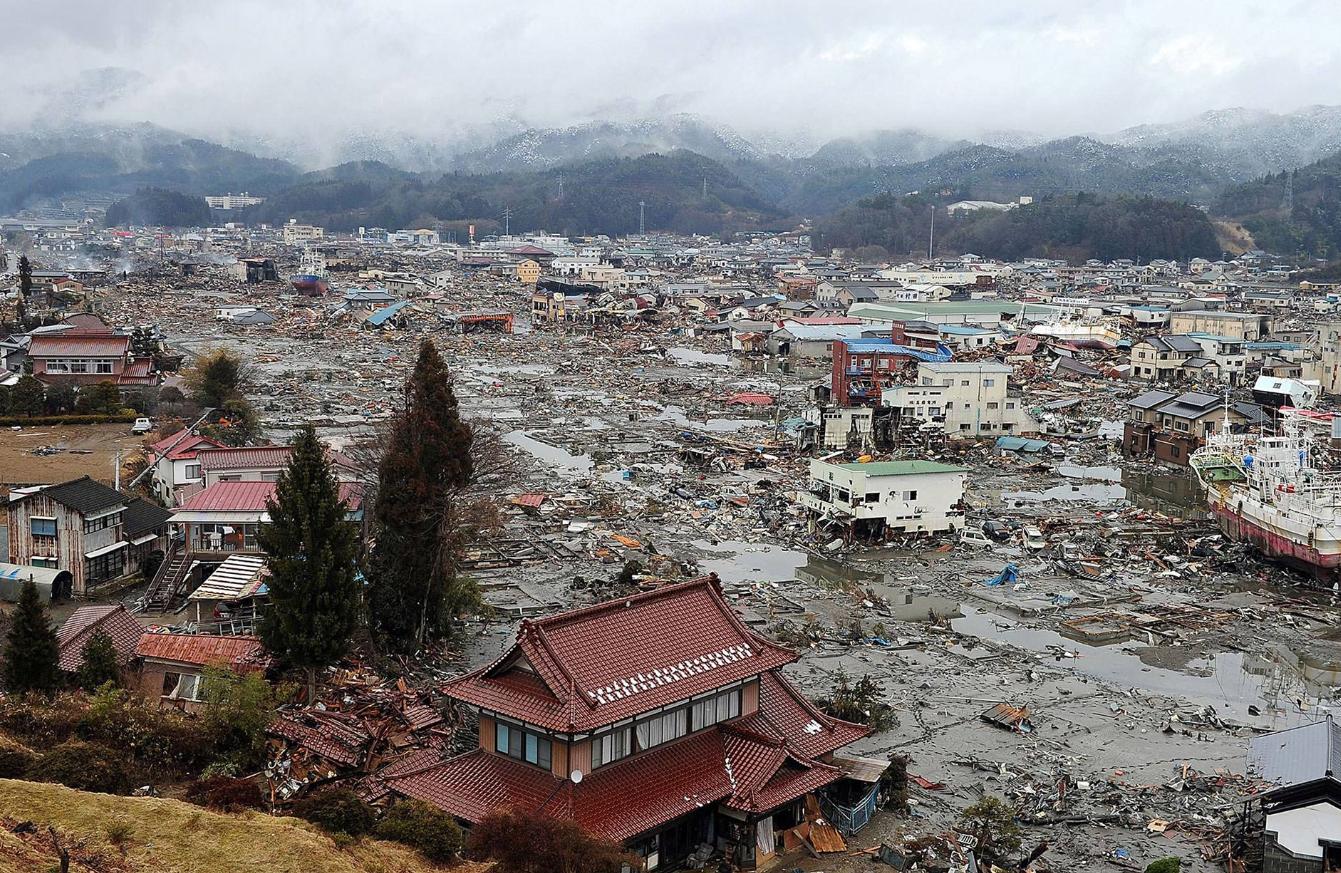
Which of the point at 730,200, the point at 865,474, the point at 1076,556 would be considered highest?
the point at 730,200

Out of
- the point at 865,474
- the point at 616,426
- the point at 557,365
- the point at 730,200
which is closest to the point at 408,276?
the point at 557,365

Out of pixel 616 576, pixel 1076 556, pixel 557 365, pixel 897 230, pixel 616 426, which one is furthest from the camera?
pixel 897 230

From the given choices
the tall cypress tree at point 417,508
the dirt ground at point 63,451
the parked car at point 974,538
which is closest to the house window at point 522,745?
the tall cypress tree at point 417,508

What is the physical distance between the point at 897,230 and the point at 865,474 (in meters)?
88.3

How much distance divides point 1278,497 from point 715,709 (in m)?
13.5

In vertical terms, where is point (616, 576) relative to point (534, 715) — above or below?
below

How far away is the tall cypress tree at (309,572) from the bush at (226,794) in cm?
206

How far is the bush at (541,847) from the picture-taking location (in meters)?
7.80

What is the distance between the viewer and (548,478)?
987 inches

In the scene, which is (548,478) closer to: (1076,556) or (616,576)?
(616,576)

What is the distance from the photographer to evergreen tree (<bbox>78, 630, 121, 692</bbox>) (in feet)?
36.3

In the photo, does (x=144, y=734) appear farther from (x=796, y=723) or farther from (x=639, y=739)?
(x=796, y=723)

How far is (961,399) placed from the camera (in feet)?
98.0

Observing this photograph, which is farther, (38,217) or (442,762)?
(38,217)
